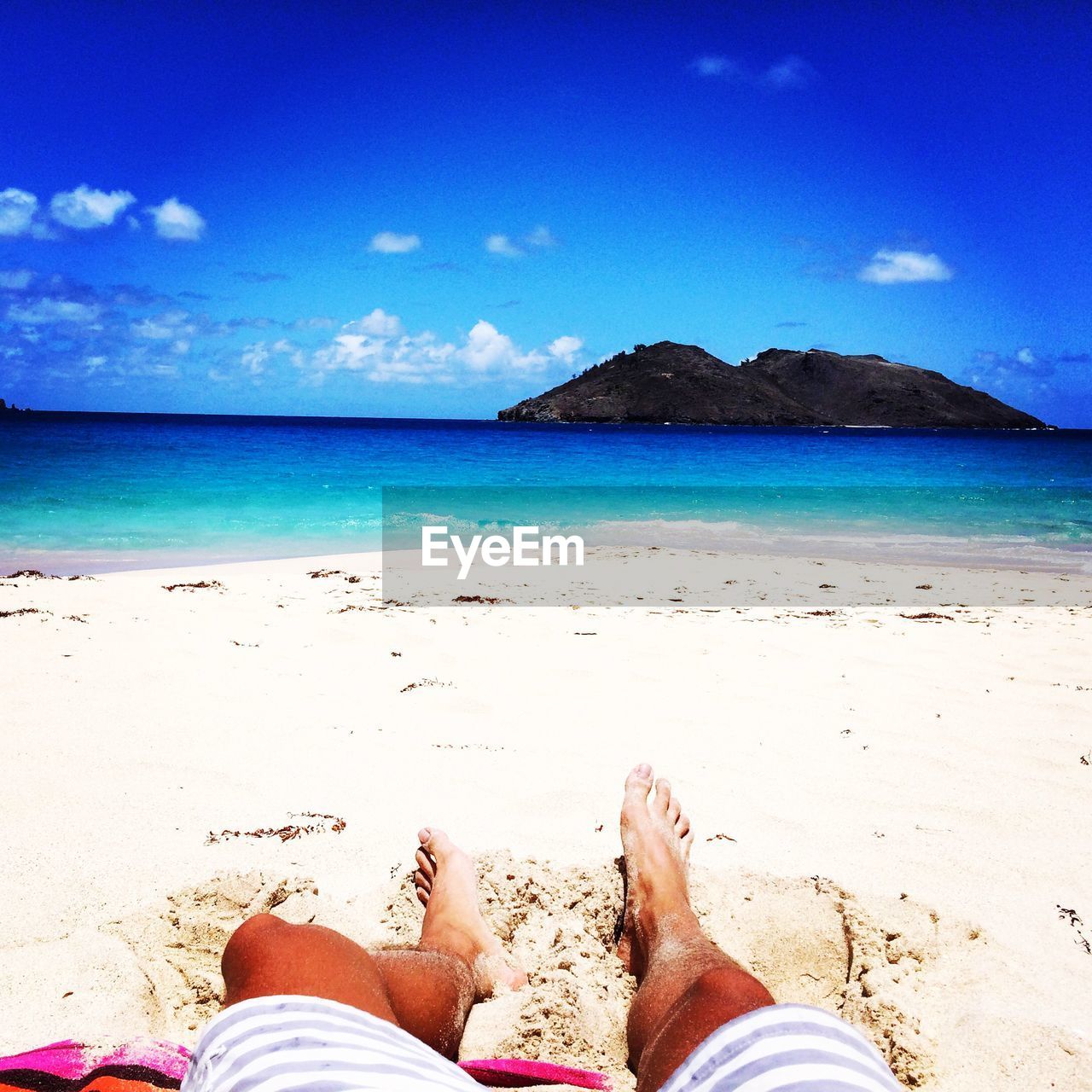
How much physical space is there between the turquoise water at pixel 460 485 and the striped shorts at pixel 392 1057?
8.18 m

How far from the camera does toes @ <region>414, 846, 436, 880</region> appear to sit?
191 cm

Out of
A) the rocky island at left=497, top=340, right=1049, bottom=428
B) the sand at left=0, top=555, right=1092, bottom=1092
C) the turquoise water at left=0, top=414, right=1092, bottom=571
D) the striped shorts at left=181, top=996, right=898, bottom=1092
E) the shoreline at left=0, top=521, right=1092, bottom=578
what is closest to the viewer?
the striped shorts at left=181, top=996, right=898, bottom=1092

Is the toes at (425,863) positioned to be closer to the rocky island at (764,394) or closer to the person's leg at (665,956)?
the person's leg at (665,956)

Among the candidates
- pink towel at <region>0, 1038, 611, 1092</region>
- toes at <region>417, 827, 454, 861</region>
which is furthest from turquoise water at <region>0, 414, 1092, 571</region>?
pink towel at <region>0, 1038, 611, 1092</region>

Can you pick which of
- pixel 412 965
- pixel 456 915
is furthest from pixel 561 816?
pixel 412 965

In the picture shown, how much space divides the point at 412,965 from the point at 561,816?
0.83 metres

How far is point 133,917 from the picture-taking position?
1.67 m

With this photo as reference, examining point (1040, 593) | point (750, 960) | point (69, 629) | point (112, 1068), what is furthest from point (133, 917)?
point (1040, 593)

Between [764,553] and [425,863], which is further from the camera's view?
[764,553]

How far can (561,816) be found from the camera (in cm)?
221

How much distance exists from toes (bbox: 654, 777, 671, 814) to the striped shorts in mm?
1136

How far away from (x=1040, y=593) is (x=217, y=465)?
62.9ft

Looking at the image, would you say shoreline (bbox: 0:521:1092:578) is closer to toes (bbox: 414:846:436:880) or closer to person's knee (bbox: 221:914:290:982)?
toes (bbox: 414:846:436:880)

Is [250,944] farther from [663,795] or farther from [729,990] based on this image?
[663,795]
